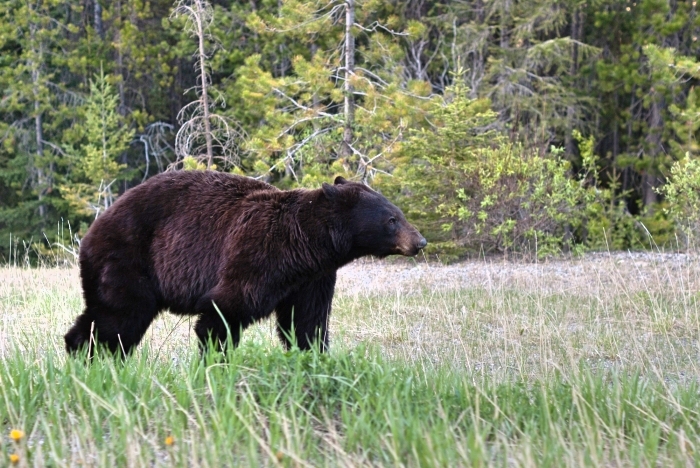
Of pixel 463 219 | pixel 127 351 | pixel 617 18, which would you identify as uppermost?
pixel 617 18

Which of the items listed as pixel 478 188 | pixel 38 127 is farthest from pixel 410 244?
pixel 38 127

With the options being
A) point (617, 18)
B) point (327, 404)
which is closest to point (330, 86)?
point (617, 18)

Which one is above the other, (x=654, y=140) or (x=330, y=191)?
(x=330, y=191)

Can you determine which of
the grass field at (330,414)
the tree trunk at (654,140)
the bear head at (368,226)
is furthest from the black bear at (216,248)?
the tree trunk at (654,140)

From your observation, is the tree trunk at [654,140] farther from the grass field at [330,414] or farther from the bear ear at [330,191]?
the bear ear at [330,191]

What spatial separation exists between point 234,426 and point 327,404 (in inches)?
23.2

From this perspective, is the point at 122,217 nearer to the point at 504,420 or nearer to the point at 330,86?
the point at 504,420

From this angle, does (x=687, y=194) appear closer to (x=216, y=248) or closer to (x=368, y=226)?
(x=368, y=226)

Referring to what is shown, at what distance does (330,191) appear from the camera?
5.76 metres

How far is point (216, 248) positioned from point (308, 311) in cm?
79

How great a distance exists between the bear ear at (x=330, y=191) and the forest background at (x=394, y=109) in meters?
9.15

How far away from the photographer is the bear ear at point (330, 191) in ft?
18.8

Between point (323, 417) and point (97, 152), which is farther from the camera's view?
point (97, 152)

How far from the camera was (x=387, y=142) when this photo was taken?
15.9 meters
